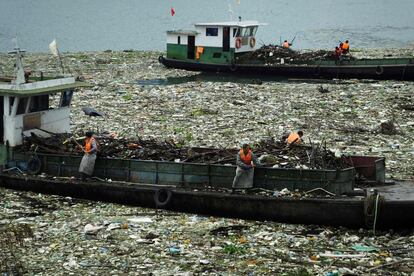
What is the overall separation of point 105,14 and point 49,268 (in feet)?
296

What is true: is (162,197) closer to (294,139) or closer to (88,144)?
(88,144)

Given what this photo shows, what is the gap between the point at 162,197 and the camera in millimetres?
11875

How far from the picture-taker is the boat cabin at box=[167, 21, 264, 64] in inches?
1238

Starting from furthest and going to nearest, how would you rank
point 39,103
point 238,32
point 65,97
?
1. point 238,32
2. point 65,97
3. point 39,103

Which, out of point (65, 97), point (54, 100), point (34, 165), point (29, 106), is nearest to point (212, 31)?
point (54, 100)

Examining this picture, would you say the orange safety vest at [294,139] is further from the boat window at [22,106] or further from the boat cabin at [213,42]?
the boat cabin at [213,42]

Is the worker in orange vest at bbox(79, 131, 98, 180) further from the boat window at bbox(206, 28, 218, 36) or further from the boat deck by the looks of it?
the boat window at bbox(206, 28, 218, 36)

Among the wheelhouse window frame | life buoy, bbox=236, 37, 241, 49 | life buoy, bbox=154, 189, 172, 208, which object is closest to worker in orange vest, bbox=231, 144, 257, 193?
life buoy, bbox=154, 189, 172, 208

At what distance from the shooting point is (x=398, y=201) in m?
10.5

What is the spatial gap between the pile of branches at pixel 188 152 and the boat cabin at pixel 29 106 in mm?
274

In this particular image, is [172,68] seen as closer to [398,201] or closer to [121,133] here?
[121,133]

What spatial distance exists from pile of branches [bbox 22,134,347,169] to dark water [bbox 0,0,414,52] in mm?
36938

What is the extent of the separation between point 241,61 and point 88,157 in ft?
67.8

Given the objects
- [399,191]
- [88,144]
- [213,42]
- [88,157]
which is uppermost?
[213,42]
